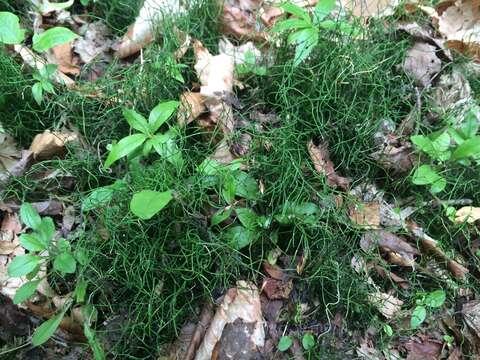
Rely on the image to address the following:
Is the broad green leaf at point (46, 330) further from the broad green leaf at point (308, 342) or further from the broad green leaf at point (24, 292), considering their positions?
the broad green leaf at point (308, 342)

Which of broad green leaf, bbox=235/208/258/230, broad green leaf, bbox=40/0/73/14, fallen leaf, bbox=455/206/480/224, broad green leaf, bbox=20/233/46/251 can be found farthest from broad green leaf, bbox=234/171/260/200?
broad green leaf, bbox=40/0/73/14

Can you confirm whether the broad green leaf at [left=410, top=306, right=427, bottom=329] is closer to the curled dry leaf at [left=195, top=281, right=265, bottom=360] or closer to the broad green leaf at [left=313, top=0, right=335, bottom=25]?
the curled dry leaf at [left=195, top=281, right=265, bottom=360]

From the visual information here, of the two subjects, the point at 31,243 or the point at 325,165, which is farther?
the point at 325,165

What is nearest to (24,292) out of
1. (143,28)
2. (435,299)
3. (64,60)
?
(64,60)

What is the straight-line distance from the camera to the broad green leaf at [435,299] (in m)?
1.66

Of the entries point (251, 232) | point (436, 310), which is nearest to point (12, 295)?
point (251, 232)

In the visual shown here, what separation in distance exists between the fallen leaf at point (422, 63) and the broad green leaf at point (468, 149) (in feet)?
1.51

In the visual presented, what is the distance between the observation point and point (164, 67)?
6.34 feet

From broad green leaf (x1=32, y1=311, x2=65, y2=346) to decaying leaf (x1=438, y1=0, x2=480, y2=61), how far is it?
2060mm

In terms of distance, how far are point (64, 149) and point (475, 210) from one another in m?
1.62

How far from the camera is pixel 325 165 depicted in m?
1.83

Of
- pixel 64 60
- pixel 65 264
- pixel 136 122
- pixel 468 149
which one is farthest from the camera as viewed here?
pixel 64 60

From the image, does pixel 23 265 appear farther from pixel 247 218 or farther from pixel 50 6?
pixel 50 6

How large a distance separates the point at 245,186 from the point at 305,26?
0.66 m
